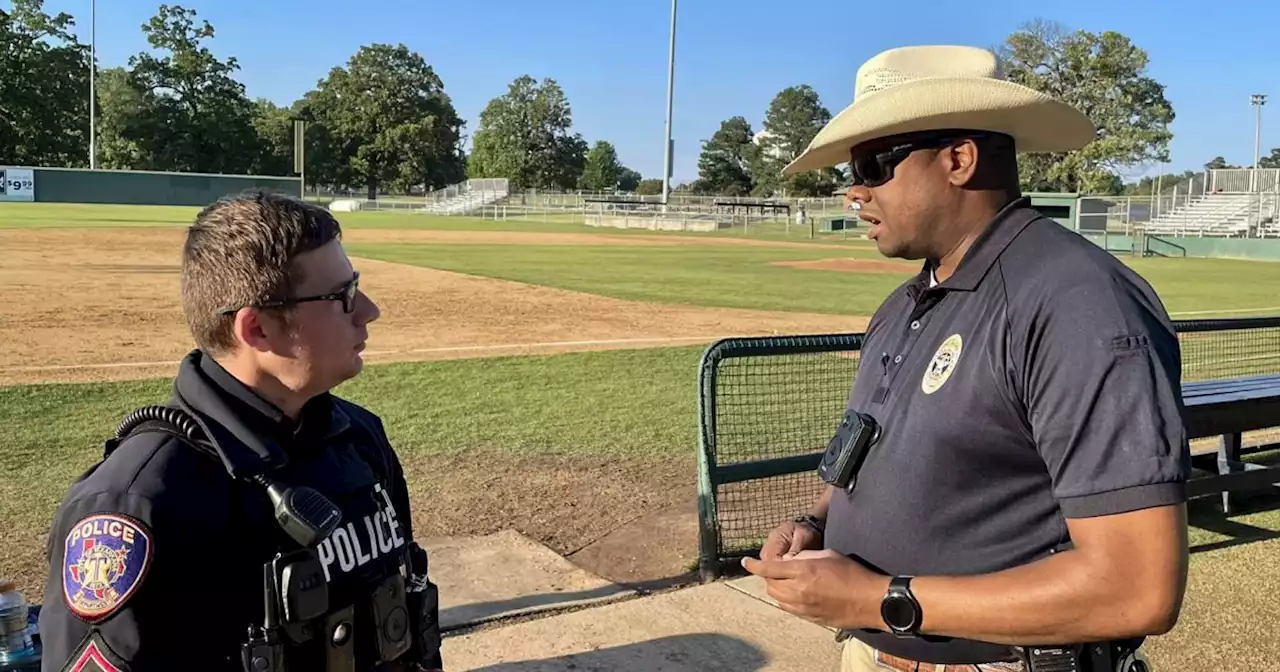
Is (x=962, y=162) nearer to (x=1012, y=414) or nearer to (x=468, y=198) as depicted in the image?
(x=1012, y=414)

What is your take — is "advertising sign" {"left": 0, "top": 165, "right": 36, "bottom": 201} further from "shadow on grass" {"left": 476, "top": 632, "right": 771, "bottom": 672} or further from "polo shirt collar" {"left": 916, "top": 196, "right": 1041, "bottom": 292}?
"polo shirt collar" {"left": 916, "top": 196, "right": 1041, "bottom": 292}

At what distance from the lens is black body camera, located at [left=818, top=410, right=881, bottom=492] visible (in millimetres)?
2020

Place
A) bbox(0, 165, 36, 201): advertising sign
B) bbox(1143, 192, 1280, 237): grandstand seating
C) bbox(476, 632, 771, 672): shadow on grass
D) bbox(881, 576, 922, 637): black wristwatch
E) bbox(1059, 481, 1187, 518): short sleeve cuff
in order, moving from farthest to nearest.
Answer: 1. bbox(0, 165, 36, 201): advertising sign
2. bbox(1143, 192, 1280, 237): grandstand seating
3. bbox(476, 632, 771, 672): shadow on grass
4. bbox(881, 576, 922, 637): black wristwatch
5. bbox(1059, 481, 1187, 518): short sleeve cuff

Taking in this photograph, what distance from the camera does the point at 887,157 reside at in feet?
6.66

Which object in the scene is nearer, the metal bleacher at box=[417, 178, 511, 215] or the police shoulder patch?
the police shoulder patch

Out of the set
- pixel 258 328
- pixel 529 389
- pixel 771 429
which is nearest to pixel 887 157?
pixel 258 328

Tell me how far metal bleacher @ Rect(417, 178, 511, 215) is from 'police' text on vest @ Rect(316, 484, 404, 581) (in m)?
76.2

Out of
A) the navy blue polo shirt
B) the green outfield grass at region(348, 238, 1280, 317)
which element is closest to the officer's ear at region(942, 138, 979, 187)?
the navy blue polo shirt

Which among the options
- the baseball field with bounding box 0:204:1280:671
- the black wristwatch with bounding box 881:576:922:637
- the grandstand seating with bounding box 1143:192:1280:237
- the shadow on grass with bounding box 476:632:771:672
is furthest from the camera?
the grandstand seating with bounding box 1143:192:1280:237

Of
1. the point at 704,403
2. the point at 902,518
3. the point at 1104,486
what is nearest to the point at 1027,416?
the point at 1104,486

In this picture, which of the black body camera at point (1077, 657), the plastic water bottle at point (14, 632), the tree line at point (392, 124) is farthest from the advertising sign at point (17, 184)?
the black body camera at point (1077, 657)

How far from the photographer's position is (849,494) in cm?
209

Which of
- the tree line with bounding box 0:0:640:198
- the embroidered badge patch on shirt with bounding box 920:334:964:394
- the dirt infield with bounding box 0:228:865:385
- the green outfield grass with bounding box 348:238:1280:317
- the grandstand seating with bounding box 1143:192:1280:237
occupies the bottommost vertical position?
the dirt infield with bounding box 0:228:865:385

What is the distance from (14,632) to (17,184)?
6326cm
